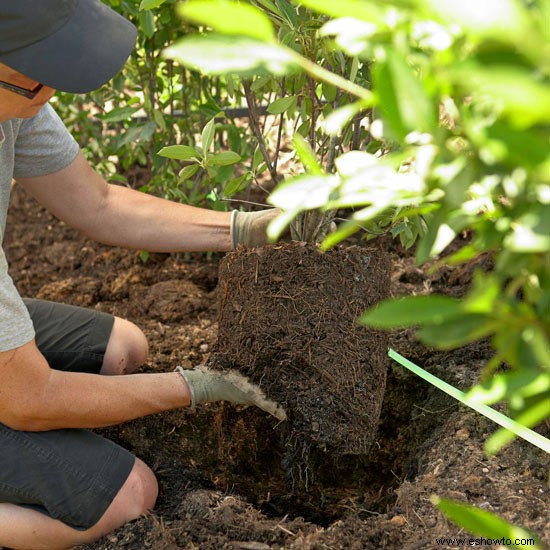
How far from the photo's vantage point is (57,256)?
257cm

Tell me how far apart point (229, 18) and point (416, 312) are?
0.81ft

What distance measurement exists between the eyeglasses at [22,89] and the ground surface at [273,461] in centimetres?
84

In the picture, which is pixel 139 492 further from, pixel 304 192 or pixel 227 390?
pixel 304 192

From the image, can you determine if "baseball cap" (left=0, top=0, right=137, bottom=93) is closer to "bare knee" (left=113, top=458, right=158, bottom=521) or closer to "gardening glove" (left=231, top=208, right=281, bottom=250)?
"gardening glove" (left=231, top=208, right=281, bottom=250)

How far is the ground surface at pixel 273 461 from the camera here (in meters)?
1.44

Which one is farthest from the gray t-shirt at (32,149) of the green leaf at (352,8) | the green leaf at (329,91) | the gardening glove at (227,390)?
the green leaf at (352,8)

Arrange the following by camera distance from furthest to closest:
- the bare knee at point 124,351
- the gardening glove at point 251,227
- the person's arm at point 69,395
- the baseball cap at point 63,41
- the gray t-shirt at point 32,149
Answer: the bare knee at point 124,351 → the gardening glove at point 251,227 → the gray t-shirt at point 32,149 → the person's arm at point 69,395 → the baseball cap at point 63,41

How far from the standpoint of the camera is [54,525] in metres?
1.58

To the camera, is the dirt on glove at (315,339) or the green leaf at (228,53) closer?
the green leaf at (228,53)

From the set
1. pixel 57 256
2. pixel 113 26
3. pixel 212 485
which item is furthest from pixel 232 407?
pixel 57 256

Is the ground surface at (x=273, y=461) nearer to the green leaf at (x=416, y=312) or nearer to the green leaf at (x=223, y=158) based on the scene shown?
the green leaf at (x=223, y=158)

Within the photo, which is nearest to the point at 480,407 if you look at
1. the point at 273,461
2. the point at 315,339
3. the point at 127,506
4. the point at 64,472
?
the point at 315,339

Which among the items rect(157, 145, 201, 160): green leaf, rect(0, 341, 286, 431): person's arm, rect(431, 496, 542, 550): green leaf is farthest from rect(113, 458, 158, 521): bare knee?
rect(431, 496, 542, 550): green leaf

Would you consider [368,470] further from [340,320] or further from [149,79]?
[149,79]
